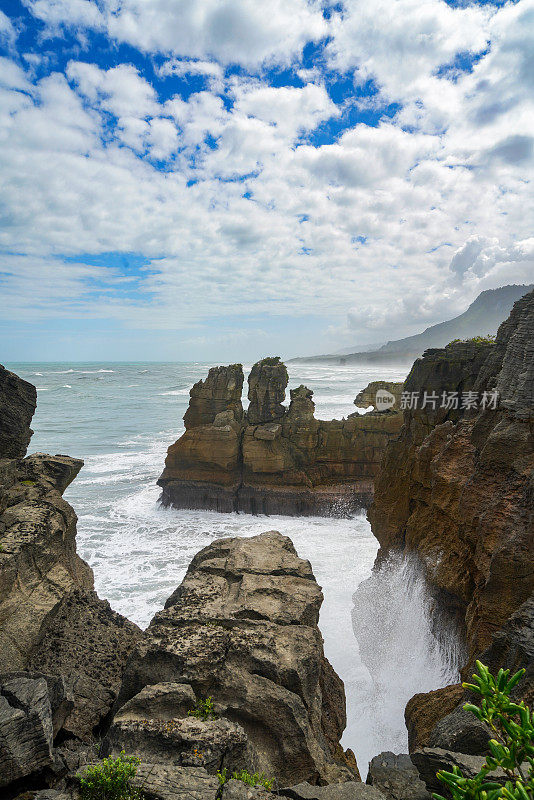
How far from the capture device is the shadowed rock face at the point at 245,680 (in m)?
5.56

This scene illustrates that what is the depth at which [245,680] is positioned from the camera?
21.1 ft

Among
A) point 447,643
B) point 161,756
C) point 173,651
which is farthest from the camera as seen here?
point 447,643

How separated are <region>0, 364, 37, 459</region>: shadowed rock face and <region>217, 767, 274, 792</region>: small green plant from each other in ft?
26.2

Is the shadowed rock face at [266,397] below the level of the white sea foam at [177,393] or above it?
above

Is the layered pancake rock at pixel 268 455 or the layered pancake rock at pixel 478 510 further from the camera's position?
the layered pancake rock at pixel 268 455

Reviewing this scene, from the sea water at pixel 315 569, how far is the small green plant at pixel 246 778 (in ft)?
18.8

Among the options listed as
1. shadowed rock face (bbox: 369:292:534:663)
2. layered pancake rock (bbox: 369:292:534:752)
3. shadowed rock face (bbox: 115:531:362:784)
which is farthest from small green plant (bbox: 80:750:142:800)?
shadowed rock face (bbox: 369:292:534:663)

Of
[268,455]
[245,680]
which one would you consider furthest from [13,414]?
[268,455]

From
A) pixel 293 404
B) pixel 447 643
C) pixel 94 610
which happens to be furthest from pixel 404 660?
pixel 293 404

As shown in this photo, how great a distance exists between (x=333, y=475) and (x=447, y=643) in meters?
18.8

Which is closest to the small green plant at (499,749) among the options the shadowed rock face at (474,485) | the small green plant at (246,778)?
the small green plant at (246,778)

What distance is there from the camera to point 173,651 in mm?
6711

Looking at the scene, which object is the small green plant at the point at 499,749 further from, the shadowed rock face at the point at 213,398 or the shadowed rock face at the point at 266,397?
the shadowed rock face at the point at 213,398

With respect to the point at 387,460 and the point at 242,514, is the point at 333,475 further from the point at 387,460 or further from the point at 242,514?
the point at 387,460
